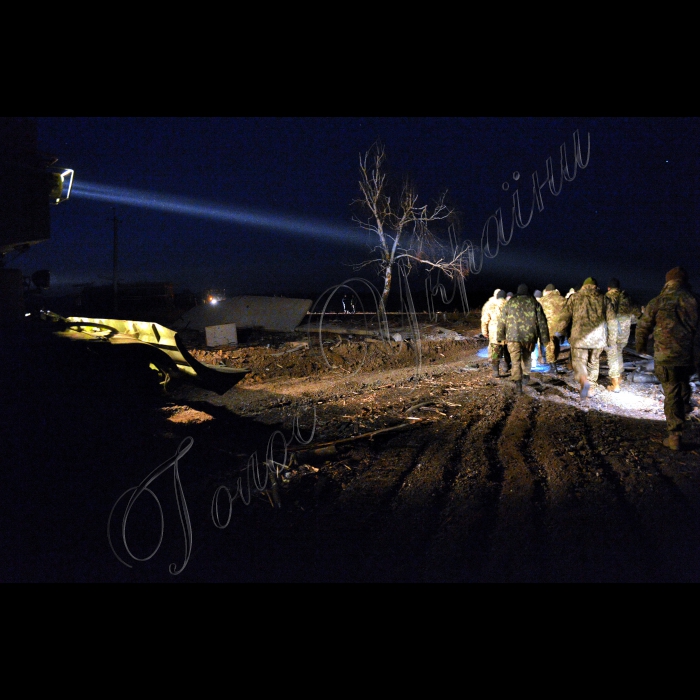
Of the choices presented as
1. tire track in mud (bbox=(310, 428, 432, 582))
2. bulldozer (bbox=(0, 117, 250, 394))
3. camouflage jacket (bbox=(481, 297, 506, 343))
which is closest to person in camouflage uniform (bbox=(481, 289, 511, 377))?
camouflage jacket (bbox=(481, 297, 506, 343))

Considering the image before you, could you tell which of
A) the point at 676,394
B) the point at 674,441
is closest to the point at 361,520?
the point at 674,441

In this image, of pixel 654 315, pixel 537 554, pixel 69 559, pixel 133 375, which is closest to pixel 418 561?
pixel 537 554

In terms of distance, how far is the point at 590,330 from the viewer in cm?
820

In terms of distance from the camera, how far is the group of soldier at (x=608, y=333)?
5570mm

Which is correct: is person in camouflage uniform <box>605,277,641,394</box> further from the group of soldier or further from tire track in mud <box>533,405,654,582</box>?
tire track in mud <box>533,405,654,582</box>

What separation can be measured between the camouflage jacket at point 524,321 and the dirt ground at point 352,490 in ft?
3.74

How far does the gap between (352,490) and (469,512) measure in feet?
4.17

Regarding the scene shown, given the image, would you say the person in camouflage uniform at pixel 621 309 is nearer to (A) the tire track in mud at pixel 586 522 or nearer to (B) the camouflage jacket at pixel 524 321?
(B) the camouflage jacket at pixel 524 321

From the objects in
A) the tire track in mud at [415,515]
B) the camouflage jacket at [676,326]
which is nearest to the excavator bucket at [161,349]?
the tire track in mud at [415,515]

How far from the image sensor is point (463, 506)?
14.4ft

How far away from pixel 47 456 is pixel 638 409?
26.2 ft

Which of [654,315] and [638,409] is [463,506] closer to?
[654,315]

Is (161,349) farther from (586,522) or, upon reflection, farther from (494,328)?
(494,328)

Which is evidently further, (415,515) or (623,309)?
(623,309)
